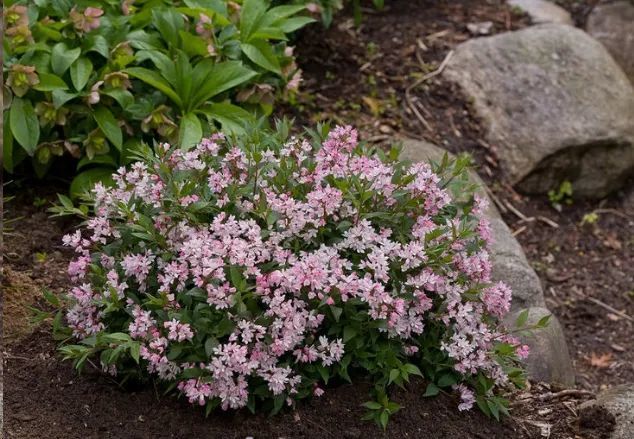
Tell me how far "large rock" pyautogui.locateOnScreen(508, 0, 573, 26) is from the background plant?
2784mm

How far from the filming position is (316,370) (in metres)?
2.78

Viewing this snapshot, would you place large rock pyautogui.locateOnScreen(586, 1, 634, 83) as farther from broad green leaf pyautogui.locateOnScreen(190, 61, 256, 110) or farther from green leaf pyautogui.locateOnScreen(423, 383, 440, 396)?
green leaf pyautogui.locateOnScreen(423, 383, 440, 396)

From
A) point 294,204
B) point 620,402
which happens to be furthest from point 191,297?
point 620,402

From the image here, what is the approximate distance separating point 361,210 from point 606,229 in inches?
121

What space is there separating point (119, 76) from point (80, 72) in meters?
0.16

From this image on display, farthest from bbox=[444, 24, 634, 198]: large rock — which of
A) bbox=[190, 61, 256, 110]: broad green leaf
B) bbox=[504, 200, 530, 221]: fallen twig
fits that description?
bbox=[190, 61, 256, 110]: broad green leaf

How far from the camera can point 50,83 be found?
3.65 meters

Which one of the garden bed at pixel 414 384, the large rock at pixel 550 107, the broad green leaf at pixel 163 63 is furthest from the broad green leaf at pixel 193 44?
the large rock at pixel 550 107

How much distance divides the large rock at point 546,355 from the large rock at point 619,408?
32cm

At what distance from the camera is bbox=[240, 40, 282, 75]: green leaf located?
3.95 metres

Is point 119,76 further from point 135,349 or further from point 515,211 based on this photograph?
point 515,211

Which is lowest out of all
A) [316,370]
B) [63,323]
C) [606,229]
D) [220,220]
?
[606,229]

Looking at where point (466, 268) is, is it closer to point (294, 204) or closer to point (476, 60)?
point (294, 204)

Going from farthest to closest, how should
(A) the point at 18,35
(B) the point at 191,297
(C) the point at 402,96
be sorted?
(C) the point at 402,96
(A) the point at 18,35
(B) the point at 191,297
